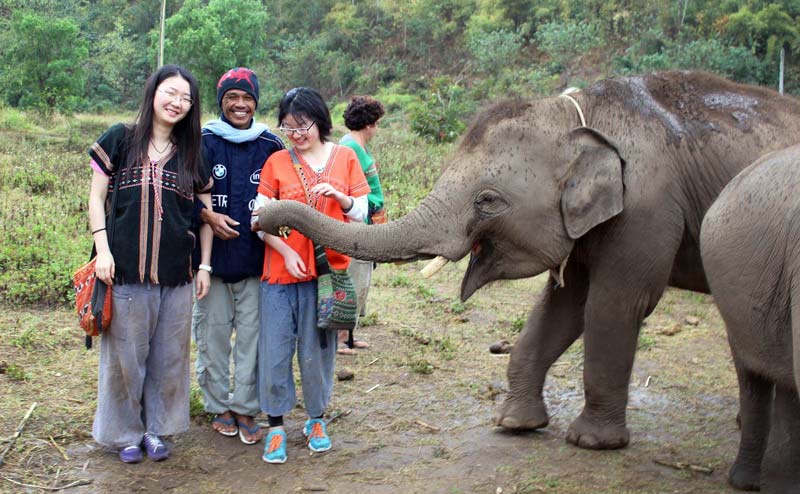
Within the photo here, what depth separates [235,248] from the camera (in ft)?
14.5

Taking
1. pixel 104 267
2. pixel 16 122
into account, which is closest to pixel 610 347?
pixel 104 267

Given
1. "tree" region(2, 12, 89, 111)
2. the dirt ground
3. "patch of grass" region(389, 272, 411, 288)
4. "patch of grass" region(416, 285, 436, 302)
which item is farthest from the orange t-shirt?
"tree" region(2, 12, 89, 111)

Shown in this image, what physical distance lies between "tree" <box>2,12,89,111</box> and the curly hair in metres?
19.9

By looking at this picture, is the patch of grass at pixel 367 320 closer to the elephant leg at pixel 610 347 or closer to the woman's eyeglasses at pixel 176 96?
the elephant leg at pixel 610 347

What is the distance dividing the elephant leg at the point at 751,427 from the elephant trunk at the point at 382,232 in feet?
4.70

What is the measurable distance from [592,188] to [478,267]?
70cm

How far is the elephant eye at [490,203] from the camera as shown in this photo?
14.3 ft

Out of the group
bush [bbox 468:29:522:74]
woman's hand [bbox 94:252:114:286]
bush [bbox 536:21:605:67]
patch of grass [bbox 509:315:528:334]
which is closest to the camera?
woman's hand [bbox 94:252:114:286]

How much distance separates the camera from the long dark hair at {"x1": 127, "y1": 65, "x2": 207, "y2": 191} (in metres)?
4.07

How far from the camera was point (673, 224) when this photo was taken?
445 centimetres

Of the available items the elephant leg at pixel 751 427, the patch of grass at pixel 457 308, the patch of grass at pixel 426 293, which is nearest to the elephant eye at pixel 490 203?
the elephant leg at pixel 751 427

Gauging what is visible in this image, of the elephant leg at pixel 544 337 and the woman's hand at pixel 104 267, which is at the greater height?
the woman's hand at pixel 104 267

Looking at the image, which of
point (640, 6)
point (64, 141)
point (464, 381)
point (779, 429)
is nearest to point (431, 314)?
point (464, 381)

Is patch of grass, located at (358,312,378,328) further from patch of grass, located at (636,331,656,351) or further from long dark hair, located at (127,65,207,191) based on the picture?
long dark hair, located at (127,65,207,191)
